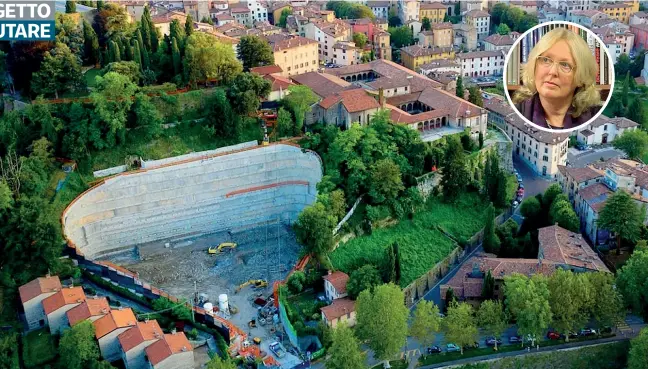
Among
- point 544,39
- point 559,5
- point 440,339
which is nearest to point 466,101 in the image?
point 440,339

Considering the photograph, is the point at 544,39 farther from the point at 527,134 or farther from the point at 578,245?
the point at 527,134

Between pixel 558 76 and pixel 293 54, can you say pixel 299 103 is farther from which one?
Answer: pixel 558 76

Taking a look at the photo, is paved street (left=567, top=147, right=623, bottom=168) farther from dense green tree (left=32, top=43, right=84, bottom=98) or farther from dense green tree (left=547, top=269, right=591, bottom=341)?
dense green tree (left=32, top=43, right=84, bottom=98)

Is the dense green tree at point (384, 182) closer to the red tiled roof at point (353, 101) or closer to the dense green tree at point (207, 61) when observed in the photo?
the red tiled roof at point (353, 101)

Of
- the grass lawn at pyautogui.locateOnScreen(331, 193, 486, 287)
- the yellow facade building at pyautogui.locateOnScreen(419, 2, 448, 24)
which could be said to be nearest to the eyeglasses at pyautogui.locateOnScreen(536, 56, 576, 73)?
the grass lawn at pyautogui.locateOnScreen(331, 193, 486, 287)

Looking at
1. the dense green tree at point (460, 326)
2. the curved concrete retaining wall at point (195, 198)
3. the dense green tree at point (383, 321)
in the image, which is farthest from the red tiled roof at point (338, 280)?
the curved concrete retaining wall at point (195, 198)
